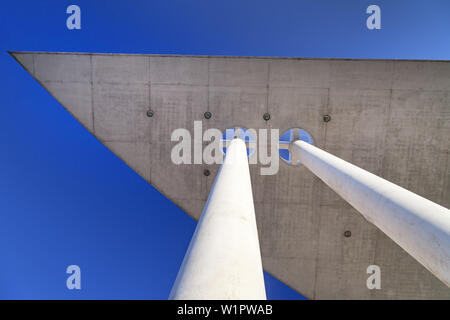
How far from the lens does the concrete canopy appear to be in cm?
1388

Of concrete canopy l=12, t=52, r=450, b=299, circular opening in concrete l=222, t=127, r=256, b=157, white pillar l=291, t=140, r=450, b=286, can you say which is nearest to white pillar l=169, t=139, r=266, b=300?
white pillar l=291, t=140, r=450, b=286

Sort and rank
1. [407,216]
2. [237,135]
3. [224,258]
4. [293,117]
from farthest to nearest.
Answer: [237,135] < [293,117] < [407,216] < [224,258]

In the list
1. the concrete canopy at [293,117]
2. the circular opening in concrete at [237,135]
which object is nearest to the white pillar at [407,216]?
the concrete canopy at [293,117]

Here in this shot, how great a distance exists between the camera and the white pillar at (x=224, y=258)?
2680 millimetres

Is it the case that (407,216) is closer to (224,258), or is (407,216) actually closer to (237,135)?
(224,258)

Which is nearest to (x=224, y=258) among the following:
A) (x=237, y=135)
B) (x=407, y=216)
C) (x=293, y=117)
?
(x=407, y=216)

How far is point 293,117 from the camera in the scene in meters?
14.5

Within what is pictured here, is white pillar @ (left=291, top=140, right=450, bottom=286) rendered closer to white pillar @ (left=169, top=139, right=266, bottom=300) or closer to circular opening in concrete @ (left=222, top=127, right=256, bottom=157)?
white pillar @ (left=169, top=139, right=266, bottom=300)

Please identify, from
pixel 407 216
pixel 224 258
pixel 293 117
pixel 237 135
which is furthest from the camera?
pixel 237 135

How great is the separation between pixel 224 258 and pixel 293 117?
12.6 metres

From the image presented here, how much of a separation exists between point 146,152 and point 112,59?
5.60 m

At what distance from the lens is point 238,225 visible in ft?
13.1
